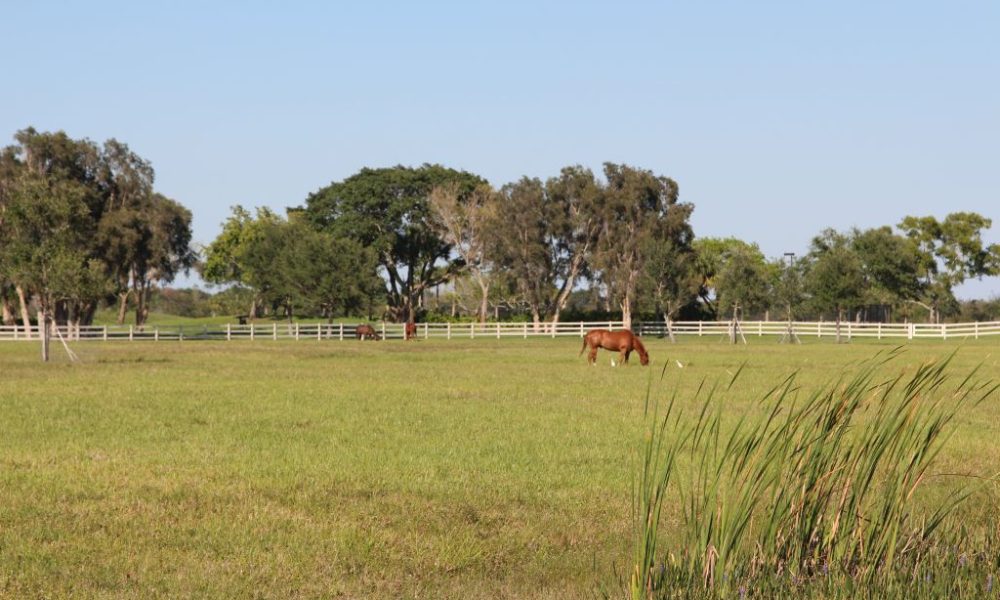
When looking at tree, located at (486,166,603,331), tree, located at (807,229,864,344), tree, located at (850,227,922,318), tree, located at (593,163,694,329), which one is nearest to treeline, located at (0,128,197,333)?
tree, located at (486,166,603,331)

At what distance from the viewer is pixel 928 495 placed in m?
10.9

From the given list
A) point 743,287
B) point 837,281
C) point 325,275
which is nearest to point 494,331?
point 325,275

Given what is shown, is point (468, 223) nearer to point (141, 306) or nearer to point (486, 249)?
point (486, 249)

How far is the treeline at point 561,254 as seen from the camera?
76625 millimetres

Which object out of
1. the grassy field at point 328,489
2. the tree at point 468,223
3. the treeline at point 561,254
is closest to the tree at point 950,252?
the treeline at point 561,254

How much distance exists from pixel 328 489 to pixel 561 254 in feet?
250

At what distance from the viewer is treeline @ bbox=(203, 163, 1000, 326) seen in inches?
3017

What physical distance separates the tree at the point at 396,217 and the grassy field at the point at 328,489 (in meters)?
74.4

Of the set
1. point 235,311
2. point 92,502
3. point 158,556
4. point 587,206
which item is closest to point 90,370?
point 92,502

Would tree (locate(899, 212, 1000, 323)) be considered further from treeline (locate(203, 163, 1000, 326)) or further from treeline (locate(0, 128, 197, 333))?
treeline (locate(0, 128, 197, 333))

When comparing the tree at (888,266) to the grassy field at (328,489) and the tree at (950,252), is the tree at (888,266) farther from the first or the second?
the grassy field at (328,489)

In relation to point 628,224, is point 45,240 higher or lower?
lower

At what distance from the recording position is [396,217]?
9881cm

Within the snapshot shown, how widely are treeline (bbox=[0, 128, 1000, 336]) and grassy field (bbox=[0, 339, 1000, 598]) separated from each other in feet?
141
